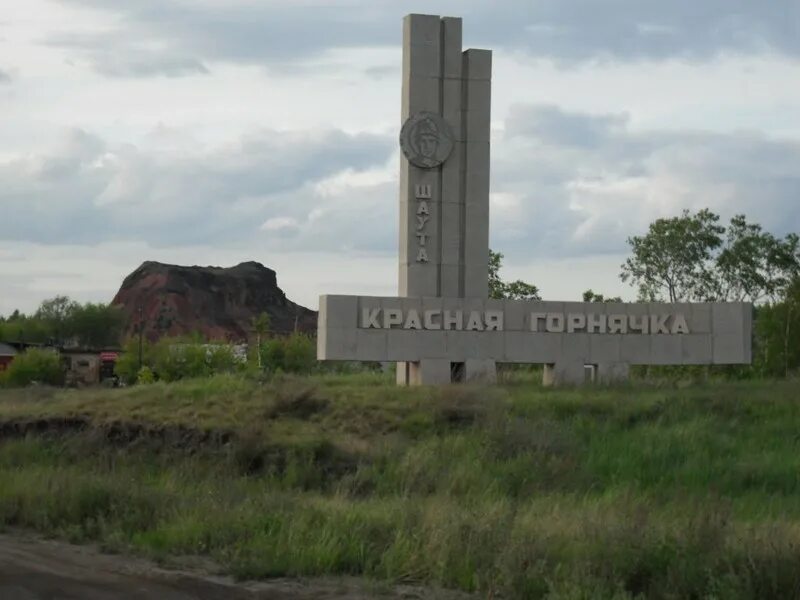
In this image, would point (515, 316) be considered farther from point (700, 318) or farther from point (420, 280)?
point (700, 318)

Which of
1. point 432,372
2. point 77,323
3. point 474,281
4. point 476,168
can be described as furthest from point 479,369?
point 77,323

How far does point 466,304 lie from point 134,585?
2162 centimetres

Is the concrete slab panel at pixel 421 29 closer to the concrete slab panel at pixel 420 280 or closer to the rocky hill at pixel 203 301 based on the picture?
the concrete slab panel at pixel 420 280

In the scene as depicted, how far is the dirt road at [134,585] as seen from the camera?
39.5 ft

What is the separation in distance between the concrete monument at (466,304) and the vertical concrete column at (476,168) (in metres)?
0.03

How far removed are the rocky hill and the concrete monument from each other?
12466 cm

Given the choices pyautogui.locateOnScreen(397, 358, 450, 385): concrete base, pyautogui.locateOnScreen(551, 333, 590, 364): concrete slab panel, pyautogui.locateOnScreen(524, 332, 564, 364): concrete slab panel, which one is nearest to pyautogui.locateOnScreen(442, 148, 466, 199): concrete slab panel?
pyautogui.locateOnScreen(524, 332, 564, 364): concrete slab panel

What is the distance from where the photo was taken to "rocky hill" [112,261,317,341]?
6334 inches

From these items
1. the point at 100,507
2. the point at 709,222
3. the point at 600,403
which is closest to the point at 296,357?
the point at 709,222

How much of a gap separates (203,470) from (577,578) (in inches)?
443

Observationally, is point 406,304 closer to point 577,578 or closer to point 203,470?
point 203,470

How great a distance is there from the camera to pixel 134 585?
1249 cm

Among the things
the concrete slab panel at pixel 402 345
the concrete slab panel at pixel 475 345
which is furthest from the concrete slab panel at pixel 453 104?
the concrete slab panel at pixel 402 345

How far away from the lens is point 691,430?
2591cm
